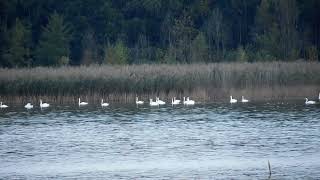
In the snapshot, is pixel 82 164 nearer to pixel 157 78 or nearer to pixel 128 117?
pixel 128 117

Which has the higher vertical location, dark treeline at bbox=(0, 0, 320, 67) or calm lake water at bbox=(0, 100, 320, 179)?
dark treeline at bbox=(0, 0, 320, 67)

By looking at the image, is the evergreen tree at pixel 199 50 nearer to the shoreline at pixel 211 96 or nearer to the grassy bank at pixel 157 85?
the grassy bank at pixel 157 85

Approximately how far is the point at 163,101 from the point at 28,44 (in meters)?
24.9

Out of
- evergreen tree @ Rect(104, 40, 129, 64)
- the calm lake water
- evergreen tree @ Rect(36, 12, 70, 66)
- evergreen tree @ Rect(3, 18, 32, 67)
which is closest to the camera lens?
the calm lake water

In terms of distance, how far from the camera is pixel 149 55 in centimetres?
6362

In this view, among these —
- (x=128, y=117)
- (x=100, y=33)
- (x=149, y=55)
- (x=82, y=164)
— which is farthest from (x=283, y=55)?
(x=82, y=164)

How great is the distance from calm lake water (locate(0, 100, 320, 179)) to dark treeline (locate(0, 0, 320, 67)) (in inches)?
856

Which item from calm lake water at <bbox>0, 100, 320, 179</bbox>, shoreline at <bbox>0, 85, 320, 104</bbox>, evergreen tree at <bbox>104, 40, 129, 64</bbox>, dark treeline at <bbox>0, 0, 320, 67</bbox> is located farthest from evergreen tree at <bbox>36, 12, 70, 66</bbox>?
calm lake water at <bbox>0, 100, 320, 179</bbox>

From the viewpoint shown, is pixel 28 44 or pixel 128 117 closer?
pixel 128 117

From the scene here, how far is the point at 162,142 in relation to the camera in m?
25.5

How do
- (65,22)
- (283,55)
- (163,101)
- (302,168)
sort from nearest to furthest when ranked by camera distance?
(302,168)
(163,101)
(283,55)
(65,22)

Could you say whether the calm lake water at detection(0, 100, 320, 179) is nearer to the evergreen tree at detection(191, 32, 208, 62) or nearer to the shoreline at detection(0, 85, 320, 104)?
the shoreline at detection(0, 85, 320, 104)

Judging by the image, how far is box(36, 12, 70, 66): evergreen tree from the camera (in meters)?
60.5

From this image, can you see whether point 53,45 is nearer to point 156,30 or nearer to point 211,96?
point 156,30
